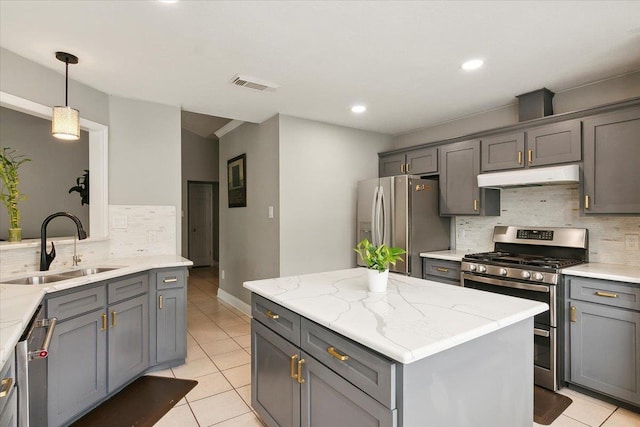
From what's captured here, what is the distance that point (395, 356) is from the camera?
3.46ft

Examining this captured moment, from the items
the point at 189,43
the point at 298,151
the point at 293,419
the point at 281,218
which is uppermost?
the point at 189,43

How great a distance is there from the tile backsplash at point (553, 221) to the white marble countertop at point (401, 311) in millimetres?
1718

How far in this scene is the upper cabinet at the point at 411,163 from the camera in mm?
3775

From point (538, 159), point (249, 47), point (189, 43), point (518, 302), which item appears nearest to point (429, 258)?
point (538, 159)

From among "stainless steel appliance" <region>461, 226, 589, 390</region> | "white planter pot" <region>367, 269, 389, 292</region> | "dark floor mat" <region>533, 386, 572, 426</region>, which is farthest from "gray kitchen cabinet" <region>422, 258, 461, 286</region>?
"white planter pot" <region>367, 269, 389, 292</region>

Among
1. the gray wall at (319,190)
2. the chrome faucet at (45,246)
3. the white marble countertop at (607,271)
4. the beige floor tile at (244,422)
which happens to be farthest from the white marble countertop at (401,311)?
the gray wall at (319,190)

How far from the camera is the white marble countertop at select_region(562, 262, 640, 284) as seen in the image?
219 centimetres

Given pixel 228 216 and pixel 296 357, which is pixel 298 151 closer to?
pixel 228 216

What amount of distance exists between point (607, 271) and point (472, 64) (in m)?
1.77

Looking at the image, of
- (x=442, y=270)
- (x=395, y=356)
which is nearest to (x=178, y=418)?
(x=395, y=356)

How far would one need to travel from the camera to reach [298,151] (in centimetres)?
376

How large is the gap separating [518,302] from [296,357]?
1.10 m

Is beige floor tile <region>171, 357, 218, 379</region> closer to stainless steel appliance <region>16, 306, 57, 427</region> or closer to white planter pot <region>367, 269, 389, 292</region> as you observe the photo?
stainless steel appliance <region>16, 306, 57, 427</region>

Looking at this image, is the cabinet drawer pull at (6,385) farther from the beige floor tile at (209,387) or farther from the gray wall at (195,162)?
the gray wall at (195,162)
